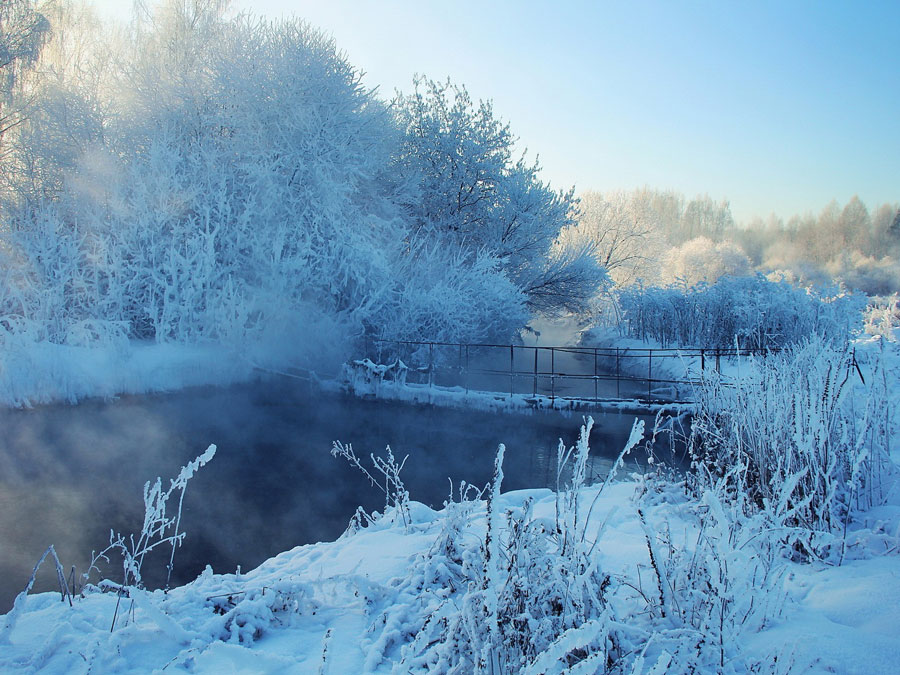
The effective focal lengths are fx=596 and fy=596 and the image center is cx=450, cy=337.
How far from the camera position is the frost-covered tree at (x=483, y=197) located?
22594mm

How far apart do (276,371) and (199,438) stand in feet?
15.5

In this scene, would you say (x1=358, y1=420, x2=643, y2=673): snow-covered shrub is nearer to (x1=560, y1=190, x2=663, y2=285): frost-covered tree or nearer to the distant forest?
the distant forest

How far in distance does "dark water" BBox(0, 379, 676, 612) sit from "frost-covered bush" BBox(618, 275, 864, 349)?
7.92m

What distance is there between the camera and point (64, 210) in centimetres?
1652

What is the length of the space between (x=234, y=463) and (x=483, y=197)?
15.2 metres

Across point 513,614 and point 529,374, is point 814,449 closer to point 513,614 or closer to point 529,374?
point 513,614

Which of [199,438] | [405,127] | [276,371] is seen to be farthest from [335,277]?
[405,127]

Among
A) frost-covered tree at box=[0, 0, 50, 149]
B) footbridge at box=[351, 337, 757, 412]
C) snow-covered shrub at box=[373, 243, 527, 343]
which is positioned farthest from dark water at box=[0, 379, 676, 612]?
frost-covered tree at box=[0, 0, 50, 149]

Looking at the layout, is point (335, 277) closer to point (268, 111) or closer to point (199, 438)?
point (268, 111)

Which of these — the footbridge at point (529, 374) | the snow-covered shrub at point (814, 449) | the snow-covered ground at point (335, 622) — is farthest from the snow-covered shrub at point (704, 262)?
the snow-covered ground at point (335, 622)

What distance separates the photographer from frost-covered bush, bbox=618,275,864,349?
17156mm

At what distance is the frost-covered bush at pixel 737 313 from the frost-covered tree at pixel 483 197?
264 centimetres

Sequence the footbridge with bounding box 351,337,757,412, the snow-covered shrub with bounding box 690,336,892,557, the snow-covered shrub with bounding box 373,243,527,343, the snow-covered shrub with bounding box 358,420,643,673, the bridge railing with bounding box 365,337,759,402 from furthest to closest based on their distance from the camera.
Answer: the snow-covered shrub with bounding box 373,243,527,343 < the bridge railing with bounding box 365,337,759,402 < the footbridge with bounding box 351,337,757,412 < the snow-covered shrub with bounding box 690,336,892,557 < the snow-covered shrub with bounding box 358,420,643,673

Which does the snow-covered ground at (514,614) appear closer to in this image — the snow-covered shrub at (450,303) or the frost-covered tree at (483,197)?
the snow-covered shrub at (450,303)
